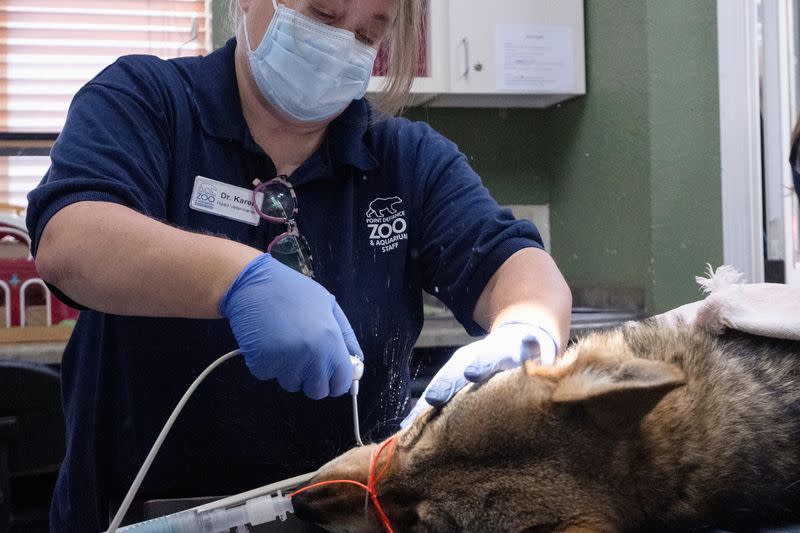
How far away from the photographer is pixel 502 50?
3.73m

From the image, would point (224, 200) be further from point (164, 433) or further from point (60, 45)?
point (60, 45)

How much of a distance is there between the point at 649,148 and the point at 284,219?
2279 millimetres

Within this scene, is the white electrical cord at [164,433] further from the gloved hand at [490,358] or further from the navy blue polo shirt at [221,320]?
the navy blue polo shirt at [221,320]

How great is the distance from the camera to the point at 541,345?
4.55 feet

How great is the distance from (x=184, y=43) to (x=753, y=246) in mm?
2817

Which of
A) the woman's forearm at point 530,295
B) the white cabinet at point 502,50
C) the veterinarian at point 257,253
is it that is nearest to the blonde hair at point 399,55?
the veterinarian at point 257,253

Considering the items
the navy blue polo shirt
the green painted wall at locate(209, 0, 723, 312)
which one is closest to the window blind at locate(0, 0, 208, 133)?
the green painted wall at locate(209, 0, 723, 312)

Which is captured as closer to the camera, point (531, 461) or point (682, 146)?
point (531, 461)

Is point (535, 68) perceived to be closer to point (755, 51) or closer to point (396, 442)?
point (755, 51)

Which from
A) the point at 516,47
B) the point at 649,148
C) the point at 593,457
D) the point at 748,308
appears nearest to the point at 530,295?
the point at 748,308

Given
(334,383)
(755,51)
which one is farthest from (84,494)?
(755,51)

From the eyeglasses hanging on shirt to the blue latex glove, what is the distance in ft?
1.18

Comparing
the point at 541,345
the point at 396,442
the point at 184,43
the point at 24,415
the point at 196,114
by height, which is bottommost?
the point at 24,415

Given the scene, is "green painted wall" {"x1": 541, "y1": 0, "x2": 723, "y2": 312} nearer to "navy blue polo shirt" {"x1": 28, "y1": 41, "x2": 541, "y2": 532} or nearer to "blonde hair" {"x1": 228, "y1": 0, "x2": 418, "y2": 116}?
"blonde hair" {"x1": 228, "y1": 0, "x2": 418, "y2": 116}
